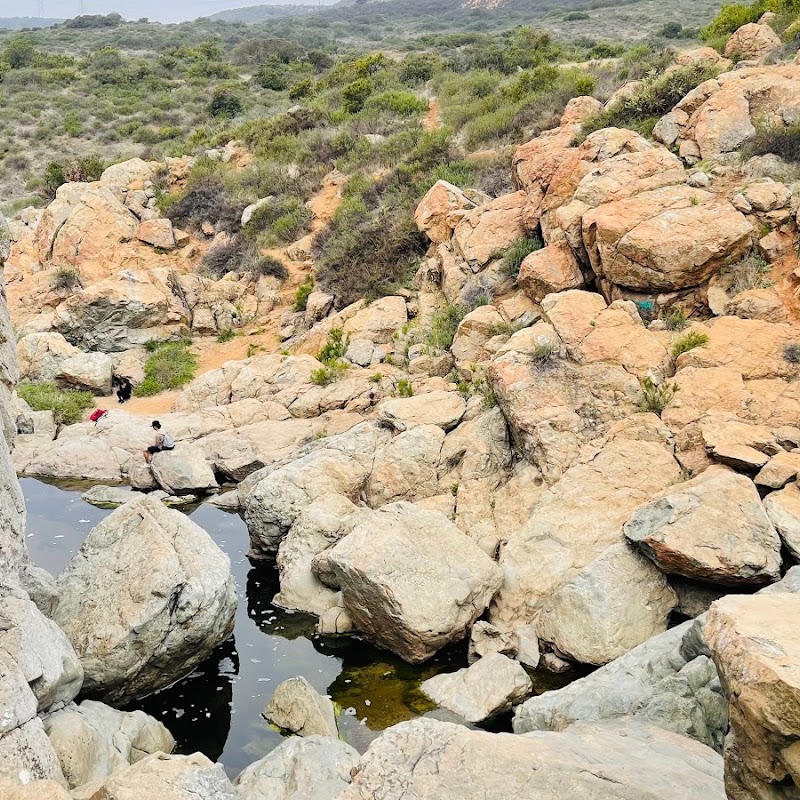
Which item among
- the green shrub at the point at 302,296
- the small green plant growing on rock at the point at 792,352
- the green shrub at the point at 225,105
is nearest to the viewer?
the small green plant growing on rock at the point at 792,352

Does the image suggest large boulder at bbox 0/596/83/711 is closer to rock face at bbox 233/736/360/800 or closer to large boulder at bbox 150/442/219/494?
rock face at bbox 233/736/360/800

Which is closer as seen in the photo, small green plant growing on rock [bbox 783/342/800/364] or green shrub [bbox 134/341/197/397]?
small green plant growing on rock [bbox 783/342/800/364]

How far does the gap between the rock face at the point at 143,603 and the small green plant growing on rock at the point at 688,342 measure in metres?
7.90

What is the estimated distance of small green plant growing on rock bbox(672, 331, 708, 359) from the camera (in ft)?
40.3

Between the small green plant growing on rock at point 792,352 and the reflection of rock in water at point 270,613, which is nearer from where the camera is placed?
the reflection of rock in water at point 270,613

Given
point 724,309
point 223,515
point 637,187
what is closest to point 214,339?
point 223,515

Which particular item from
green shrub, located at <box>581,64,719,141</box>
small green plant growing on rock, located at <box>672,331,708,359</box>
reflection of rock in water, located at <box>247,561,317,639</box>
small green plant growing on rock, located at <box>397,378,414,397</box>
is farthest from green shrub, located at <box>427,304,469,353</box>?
reflection of rock in water, located at <box>247,561,317,639</box>

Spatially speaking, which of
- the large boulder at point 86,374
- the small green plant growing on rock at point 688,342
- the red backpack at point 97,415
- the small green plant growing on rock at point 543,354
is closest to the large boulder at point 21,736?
the small green plant growing on rock at point 543,354

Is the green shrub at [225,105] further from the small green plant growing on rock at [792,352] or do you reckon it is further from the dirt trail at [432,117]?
the small green plant growing on rock at [792,352]

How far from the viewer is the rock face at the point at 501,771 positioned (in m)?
4.68

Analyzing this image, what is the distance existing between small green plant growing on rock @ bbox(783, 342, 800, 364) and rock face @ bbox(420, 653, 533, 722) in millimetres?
6505

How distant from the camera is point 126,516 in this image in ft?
33.2

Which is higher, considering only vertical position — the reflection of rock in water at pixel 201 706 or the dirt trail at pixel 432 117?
the dirt trail at pixel 432 117

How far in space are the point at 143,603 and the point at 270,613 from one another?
2.46 metres
